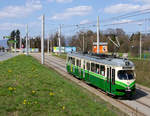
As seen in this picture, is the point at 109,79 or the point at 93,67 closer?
the point at 109,79

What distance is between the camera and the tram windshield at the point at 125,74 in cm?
1551

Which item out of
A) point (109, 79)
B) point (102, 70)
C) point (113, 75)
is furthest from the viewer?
point (102, 70)

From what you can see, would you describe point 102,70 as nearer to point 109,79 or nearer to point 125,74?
point 109,79

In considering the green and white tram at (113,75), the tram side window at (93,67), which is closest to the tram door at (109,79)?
the green and white tram at (113,75)

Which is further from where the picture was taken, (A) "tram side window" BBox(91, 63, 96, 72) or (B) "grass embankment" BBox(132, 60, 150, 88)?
(B) "grass embankment" BBox(132, 60, 150, 88)

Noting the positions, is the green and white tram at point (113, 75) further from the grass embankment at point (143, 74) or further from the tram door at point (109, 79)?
the grass embankment at point (143, 74)

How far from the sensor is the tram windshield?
1551cm

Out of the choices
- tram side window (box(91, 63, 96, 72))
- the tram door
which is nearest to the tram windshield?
the tram door

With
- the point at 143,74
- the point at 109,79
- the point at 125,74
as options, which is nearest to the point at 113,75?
the point at 109,79

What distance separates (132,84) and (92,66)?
15.6ft

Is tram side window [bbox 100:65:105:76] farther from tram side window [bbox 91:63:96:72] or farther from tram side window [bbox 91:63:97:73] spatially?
tram side window [bbox 91:63:96:72]

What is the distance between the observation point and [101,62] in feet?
57.4

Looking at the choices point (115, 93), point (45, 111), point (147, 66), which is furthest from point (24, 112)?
point (147, 66)

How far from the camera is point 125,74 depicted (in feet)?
51.6
